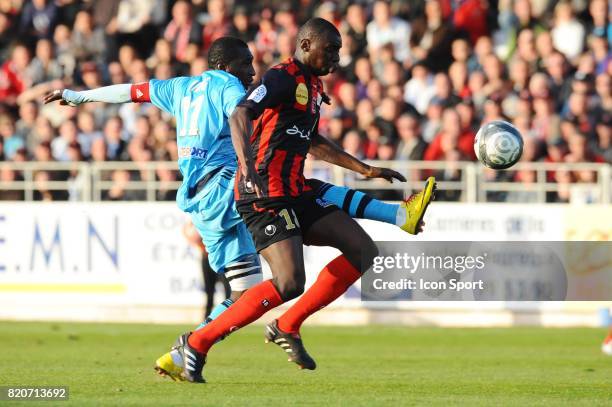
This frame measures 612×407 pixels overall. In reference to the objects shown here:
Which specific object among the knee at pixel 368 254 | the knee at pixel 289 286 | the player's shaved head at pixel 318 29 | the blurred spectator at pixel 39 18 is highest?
the blurred spectator at pixel 39 18

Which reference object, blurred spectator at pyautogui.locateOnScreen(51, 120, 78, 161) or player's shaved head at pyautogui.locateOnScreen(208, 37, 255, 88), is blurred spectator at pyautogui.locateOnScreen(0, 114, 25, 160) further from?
player's shaved head at pyautogui.locateOnScreen(208, 37, 255, 88)

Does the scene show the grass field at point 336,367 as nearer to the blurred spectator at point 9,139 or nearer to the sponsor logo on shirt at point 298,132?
the sponsor logo on shirt at point 298,132

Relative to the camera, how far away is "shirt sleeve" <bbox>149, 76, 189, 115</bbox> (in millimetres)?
Result: 9547

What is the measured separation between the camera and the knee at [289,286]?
855 cm

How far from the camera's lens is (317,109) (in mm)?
8938

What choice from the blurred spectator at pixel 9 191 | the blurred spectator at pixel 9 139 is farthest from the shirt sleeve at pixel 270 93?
the blurred spectator at pixel 9 139

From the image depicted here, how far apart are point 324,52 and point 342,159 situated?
1025mm

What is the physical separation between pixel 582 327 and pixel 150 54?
8.54m

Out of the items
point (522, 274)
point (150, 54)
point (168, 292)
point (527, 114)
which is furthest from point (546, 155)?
point (150, 54)

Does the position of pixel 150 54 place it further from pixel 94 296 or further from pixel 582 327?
pixel 582 327

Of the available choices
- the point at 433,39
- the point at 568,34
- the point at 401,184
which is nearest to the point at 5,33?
the point at 433,39

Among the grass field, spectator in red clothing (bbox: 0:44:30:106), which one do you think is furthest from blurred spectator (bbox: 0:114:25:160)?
the grass field

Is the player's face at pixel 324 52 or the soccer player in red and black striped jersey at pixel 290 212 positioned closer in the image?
the soccer player in red and black striped jersey at pixel 290 212

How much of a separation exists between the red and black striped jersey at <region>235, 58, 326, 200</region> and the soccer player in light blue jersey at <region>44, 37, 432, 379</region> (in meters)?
0.44
